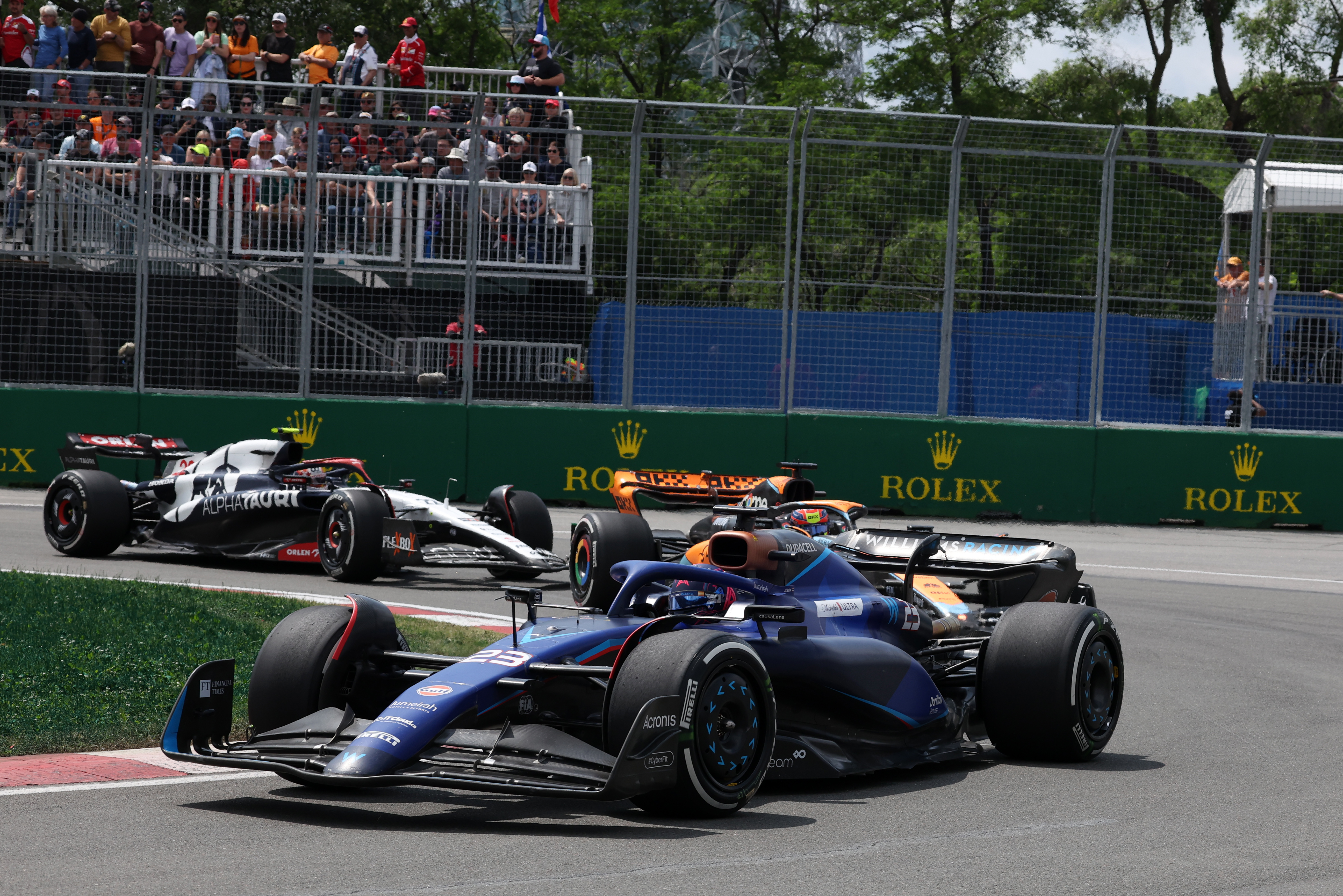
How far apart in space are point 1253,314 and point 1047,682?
1360 centimetres

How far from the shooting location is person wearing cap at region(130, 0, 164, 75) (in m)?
21.8

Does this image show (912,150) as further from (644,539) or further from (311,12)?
(311,12)

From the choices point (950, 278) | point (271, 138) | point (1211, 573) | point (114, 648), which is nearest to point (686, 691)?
point (114, 648)

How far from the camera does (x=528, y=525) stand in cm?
1325

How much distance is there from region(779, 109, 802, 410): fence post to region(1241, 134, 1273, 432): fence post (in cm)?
541

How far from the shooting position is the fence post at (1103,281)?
19125 millimetres

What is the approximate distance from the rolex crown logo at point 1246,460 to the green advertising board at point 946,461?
1.72 meters

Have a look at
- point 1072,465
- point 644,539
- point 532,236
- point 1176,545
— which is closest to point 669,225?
point 532,236

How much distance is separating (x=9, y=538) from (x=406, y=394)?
5.55 metres

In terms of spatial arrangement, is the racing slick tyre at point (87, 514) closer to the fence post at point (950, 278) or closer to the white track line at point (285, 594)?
the white track line at point (285, 594)

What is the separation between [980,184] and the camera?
63.6ft

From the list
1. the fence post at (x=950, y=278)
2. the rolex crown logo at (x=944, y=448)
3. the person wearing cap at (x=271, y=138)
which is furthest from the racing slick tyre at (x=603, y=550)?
the person wearing cap at (x=271, y=138)

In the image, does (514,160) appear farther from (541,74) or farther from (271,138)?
(541,74)

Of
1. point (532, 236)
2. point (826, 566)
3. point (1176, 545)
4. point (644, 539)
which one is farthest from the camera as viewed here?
point (532, 236)
